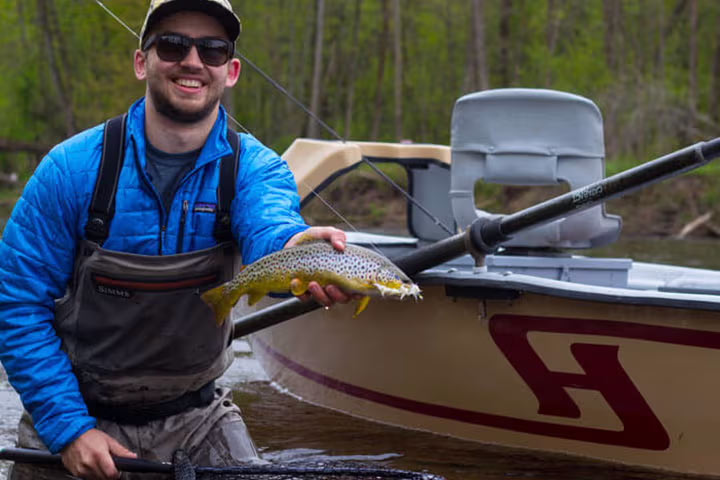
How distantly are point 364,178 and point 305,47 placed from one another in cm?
1508

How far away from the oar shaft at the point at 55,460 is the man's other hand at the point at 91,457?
4cm

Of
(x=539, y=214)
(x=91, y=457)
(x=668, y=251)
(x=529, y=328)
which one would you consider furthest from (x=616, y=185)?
(x=668, y=251)

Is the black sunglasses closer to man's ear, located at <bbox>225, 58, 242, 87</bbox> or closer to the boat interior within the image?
man's ear, located at <bbox>225, 58, 242, 87</bbox>

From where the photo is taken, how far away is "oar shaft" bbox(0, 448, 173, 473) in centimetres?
305

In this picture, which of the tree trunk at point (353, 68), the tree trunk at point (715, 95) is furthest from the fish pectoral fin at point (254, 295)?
the tree trunk at point (353, 68)

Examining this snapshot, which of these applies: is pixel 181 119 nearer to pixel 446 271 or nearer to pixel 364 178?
pixel 446 271

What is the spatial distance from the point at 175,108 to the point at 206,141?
0.51ft

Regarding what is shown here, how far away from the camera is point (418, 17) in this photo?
1770 inches

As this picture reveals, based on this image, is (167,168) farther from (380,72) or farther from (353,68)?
(353,68)

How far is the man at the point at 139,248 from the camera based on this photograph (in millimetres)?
3061

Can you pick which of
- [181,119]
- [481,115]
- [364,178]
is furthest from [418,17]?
[181,119]

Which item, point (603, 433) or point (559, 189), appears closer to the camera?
point (603, 433)

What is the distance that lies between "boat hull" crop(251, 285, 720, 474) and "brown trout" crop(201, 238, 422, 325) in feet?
8.63

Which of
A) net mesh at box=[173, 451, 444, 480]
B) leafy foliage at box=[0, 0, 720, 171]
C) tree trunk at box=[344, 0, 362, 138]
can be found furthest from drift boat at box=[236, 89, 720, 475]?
tree trunk at box=[344, 0, 362, 138]
